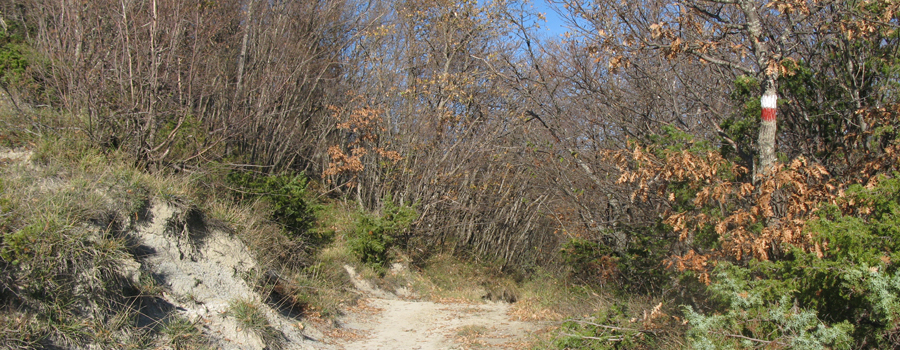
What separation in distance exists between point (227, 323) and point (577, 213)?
6579mm

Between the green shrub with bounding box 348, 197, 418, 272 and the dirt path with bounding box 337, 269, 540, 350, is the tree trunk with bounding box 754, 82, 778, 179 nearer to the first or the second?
the dirt path with bounding box 337, 269, 540, 350

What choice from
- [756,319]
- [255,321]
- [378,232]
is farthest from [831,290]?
[378,232]

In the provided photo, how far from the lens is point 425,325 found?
10062 millimetres

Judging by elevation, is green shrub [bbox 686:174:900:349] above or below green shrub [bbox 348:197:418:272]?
above

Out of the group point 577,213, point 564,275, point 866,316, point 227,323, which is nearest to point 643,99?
point 577,213

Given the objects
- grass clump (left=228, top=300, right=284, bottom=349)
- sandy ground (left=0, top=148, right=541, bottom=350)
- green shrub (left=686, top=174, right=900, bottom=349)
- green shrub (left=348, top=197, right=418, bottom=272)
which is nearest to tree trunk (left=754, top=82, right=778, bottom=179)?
green shrub (left=686, top=174, right=900, bottom=349)

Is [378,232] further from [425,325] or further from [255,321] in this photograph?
[255,321]

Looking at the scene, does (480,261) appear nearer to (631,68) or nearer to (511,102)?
(511,102)

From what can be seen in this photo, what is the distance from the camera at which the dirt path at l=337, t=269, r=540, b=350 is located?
8.54 meters

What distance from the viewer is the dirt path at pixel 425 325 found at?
8539 millimetres

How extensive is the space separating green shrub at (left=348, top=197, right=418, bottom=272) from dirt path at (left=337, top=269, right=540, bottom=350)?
2.57 feet

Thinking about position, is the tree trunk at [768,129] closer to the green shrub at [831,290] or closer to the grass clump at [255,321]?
the green shrub at [831,290]

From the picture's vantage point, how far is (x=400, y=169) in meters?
16.1

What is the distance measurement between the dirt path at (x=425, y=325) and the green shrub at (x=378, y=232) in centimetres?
78
